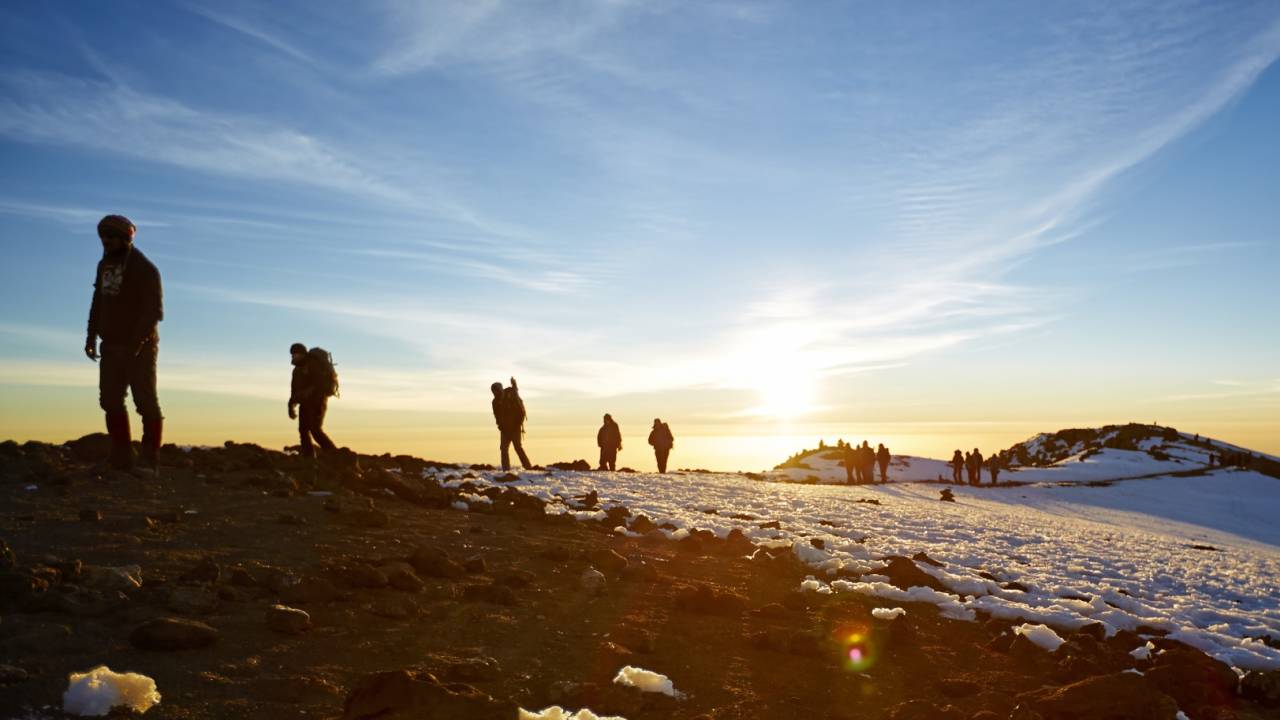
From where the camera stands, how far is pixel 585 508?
42.4 feet

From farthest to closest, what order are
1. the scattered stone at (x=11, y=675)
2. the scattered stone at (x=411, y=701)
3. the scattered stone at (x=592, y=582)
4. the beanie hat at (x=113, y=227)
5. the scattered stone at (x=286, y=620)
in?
the beanie hat at (x=113, y=227)
the scattered stone at (x=592, y=582)
the scattered stone at (x=286, y=620)
the scattered stone at (x=411, y=701)
the scattered stone at (x=11, y=675)

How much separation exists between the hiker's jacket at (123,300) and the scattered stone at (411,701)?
776 centimetres

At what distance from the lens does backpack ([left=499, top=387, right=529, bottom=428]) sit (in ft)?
72.7

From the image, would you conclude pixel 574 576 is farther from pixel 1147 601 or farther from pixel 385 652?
pixel 1147 601

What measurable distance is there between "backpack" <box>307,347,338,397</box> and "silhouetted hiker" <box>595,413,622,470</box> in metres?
13.4

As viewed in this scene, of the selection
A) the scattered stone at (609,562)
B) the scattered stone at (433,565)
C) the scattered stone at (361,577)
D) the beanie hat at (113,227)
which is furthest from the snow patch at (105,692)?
the beanie hat at (113,227)

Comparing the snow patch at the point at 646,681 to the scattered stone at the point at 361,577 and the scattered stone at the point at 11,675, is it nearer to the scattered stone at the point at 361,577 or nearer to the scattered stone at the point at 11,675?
the scattered stone at the point at 361,577

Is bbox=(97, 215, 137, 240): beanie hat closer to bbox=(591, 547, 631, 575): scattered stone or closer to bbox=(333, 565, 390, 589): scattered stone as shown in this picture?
bbox=(333, 565, 390, 589): scattered stone

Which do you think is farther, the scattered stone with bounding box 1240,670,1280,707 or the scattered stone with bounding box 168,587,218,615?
the scattered stone with bounding box 1240,670,1280,707

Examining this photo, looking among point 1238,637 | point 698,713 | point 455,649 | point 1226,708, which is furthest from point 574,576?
point 1238,637

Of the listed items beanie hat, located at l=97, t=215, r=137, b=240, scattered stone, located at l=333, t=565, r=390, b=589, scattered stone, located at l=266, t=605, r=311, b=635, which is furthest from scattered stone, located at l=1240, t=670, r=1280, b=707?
beanie hat, located at l=97, t=215, r=137, b=240

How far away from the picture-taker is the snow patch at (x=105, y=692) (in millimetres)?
3338

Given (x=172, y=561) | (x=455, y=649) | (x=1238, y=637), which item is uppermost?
(x=172, y=561)

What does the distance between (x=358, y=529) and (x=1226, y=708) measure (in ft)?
27.2
